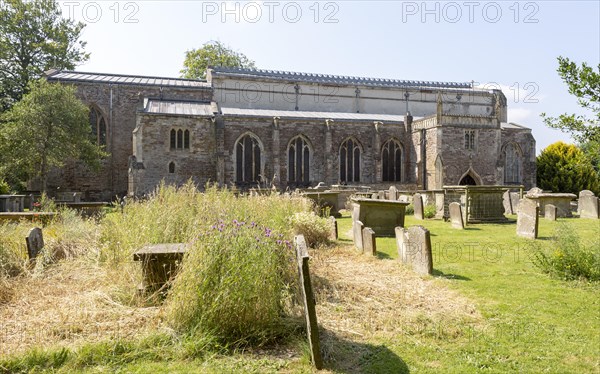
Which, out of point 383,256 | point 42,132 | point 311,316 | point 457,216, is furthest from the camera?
point 42,132

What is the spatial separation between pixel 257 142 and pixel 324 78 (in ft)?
31.8

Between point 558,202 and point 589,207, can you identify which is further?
point 558,202

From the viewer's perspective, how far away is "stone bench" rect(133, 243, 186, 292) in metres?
4.79

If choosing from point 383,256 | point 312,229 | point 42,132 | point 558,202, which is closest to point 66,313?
point 312,229

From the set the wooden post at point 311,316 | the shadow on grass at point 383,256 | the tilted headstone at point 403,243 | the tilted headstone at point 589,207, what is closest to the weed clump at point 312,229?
the shadow on grass at point 383,256

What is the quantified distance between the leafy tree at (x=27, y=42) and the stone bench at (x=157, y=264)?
27.8 m

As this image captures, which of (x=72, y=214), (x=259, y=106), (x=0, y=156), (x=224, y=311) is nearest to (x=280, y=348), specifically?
(x=224, y=311)

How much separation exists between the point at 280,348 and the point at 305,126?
21752 millimetres

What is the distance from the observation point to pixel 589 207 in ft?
49.7

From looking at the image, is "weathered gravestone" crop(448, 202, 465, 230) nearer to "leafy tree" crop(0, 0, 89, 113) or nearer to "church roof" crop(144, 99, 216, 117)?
"church roof" crop(144, 99, 216, 117)

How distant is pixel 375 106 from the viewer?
102ft

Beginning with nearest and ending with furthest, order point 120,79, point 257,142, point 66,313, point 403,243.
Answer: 1. point 66,313
2. point 403,243
3. point 257,142
4. point 120,79

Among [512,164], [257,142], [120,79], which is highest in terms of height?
[120,79]

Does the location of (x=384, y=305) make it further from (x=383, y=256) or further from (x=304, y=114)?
(x=304, y=114)
